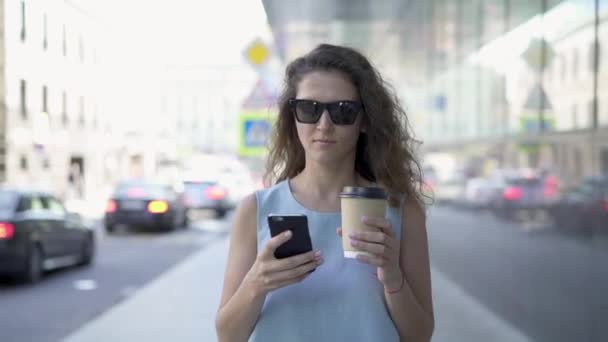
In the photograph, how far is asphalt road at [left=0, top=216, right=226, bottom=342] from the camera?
7.83 metres

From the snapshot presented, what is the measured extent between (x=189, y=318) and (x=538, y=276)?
10.7 feet

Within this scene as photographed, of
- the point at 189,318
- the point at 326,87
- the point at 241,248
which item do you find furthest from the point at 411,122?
the point at 189,318

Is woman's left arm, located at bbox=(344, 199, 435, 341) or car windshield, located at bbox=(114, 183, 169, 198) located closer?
woman's left arm, located at bbox=(344, 199, 435, 341)

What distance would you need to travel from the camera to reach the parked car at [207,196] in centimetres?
2597

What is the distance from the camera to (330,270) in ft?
6.91

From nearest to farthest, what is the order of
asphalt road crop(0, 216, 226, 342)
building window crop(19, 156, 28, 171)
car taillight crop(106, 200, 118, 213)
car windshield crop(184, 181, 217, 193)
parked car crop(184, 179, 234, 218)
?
building window crop(19, 156, 28, 171) < asphalt road crop(0, 216, 226, 342) < car taillight crop(106, 200, 118, 213) < parked car crop(184, 179, 234, 218) < car windshield crop(184, 181, 217, 193)

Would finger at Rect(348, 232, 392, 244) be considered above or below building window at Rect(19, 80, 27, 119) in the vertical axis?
below

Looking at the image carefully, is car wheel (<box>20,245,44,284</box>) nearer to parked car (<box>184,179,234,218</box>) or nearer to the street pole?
the street pole

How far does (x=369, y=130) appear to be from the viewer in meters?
2.35

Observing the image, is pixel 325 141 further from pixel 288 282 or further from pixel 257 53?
pixel 257 53

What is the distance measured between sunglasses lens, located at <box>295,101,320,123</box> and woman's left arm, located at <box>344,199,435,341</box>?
360 mm

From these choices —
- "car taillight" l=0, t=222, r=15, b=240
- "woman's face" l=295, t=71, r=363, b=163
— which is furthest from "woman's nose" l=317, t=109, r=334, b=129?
"car taillight" l=0, t=222, r=15, b=240

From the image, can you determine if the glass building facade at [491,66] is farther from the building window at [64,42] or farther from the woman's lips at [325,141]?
the building window at [64,42]

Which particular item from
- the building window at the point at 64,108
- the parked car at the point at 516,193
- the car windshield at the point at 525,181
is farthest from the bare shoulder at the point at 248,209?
the car windshield at the point at 525,181
